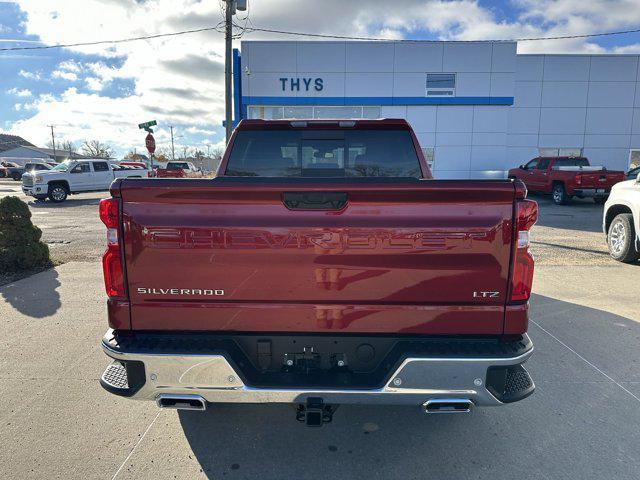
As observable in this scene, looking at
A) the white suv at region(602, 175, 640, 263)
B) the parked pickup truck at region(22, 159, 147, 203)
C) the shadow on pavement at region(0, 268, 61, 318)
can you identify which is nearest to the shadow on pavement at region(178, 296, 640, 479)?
the shadow on pavement at region(0, 268, 61, 318)

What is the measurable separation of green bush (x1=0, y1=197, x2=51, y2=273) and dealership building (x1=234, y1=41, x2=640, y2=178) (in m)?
15.6

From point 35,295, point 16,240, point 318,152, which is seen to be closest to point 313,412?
point 318,152

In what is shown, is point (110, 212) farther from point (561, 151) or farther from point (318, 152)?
point (561, 151)

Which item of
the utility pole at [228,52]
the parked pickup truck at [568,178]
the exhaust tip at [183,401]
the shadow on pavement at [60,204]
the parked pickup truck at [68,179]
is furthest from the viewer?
Result: the parked pickup truck at [68,179]

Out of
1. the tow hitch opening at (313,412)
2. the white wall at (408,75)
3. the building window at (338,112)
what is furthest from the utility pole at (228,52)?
the tow hitch opening at (313,412)

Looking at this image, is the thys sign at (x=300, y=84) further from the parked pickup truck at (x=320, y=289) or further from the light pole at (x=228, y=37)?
the parked pickup truck at (x=320, y=289)

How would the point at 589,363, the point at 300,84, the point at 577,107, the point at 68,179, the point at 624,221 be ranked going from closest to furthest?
1. the point at 589,363
2. the point at 624,221
3. the point at 68,179
4. the point at 300,84
5. the point at 577,107

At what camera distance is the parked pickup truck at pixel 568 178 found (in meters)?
15.1

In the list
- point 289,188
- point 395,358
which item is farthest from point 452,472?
point 289,188

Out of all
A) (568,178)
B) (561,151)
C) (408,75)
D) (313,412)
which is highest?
(408,75)

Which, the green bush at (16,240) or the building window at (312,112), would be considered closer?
the green bush at (16,240)

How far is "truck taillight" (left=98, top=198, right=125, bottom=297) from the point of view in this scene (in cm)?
207

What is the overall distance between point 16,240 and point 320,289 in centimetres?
697

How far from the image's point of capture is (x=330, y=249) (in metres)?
2.03
